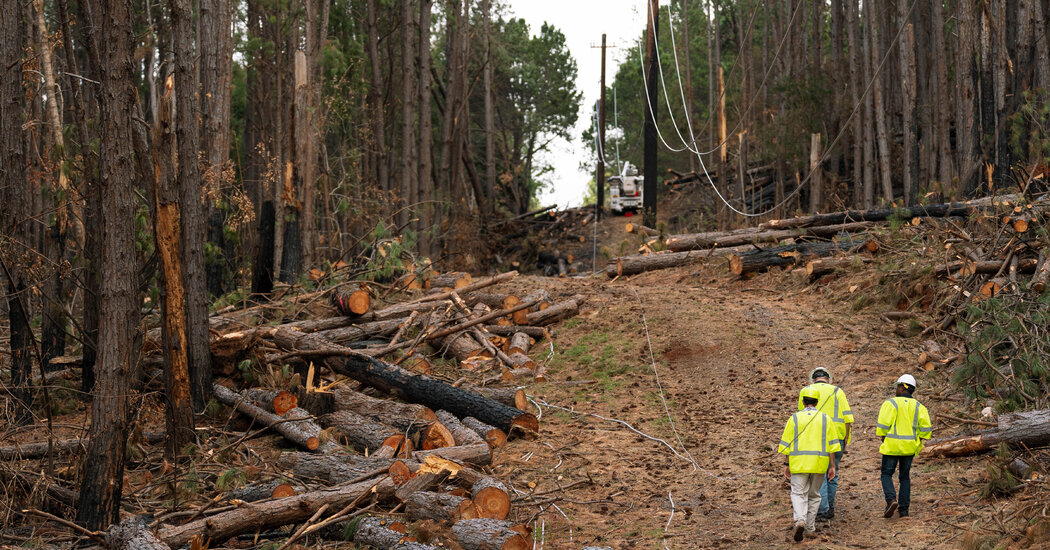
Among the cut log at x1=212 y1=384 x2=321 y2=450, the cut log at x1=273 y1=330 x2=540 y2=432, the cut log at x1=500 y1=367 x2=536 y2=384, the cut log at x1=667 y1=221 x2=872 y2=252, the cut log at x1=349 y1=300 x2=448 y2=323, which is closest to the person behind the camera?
the cut log at x1=212 y1=384 x2=321 y2=450

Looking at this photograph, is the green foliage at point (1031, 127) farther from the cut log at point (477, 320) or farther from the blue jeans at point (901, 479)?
the cut log at point (477, 320)

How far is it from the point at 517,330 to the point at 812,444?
768 centimetres

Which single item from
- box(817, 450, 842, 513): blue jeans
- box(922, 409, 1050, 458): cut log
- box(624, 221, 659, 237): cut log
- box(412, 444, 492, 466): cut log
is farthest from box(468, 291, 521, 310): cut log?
box(817, 450, 842, 513): blue jeans

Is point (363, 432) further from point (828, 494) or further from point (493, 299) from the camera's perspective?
point (493, 299)

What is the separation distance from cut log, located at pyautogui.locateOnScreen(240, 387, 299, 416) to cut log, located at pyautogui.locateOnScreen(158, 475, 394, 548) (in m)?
2.60

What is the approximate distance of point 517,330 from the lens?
14695 millimetres

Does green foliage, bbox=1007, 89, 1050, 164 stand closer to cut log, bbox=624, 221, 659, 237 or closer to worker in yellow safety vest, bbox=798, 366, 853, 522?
cut log, bbox=624, 221, 659, 237

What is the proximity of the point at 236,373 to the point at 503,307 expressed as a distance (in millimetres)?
4992

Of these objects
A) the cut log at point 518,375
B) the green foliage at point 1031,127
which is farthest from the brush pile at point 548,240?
the cut log at point 518,375

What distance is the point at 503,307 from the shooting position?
1530 centimetres

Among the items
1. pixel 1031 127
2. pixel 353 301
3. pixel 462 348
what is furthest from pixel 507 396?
pixel 1031 127

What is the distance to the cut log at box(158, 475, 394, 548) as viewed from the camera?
7039 millimetres

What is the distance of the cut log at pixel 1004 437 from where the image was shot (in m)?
7.79

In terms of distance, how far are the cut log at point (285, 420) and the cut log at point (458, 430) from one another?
144 centimetres
